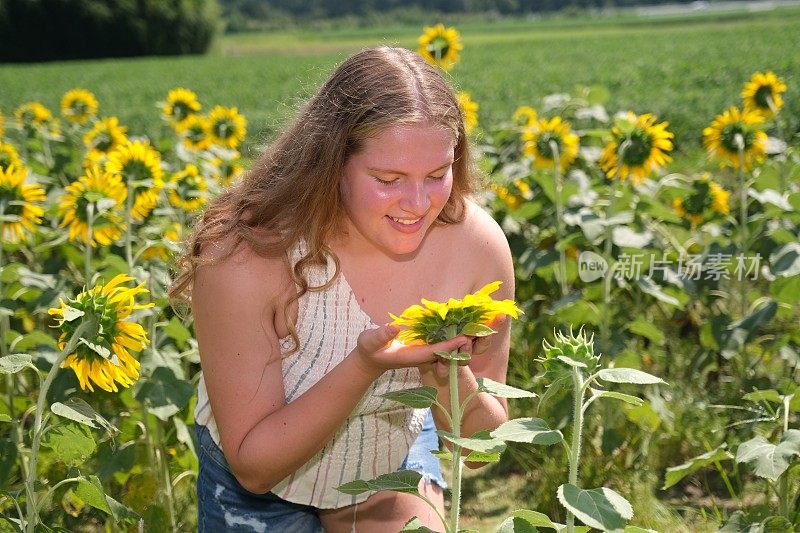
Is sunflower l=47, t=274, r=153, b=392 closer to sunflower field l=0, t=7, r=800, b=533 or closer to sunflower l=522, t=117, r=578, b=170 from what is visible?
sunflower field l=0, t=7, r=800, b=533

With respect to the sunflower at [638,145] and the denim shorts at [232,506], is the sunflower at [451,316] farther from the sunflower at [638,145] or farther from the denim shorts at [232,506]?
the sunflower at [638,145]

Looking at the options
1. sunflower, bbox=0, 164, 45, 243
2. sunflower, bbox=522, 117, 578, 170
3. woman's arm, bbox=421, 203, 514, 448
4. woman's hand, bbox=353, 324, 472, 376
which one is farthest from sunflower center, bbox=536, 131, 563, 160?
woman's hand, bbox=353, 324, 472, 376

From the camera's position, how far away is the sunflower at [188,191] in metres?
3.07

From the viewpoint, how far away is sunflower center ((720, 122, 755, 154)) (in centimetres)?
309

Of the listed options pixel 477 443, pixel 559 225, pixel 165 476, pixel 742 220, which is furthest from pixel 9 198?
pixel 742 220

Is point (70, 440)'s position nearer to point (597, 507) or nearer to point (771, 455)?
point (597, 507)

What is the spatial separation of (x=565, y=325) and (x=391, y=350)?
1.63 metres

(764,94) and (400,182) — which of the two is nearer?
(400,182)

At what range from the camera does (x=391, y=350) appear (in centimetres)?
156

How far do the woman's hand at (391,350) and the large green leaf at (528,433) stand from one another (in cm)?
13

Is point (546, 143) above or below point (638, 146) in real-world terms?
below

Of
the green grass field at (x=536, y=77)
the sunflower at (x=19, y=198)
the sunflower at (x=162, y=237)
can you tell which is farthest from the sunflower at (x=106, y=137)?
the green grass field at (x=536, y=77)

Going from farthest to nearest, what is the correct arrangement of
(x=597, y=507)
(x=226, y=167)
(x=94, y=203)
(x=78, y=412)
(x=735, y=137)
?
(x=226, y=167) → (x=735, y=137) → (x=94, y=203) → (x=78, y=412) → (x=597, y=507)

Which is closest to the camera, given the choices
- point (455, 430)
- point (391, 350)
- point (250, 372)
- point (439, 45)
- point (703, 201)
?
point (455, 430)
